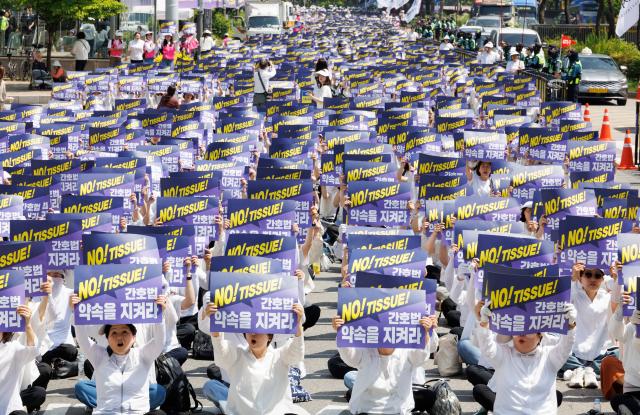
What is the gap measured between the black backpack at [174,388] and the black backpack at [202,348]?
1903 millimetres

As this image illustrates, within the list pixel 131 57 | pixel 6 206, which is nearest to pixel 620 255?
pixel 6 206

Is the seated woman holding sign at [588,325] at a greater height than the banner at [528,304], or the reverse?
the banner at [528,304]

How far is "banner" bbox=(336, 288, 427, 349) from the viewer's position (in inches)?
440

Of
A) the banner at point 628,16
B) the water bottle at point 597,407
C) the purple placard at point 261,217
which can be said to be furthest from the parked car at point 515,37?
the water bottle at point 597,407

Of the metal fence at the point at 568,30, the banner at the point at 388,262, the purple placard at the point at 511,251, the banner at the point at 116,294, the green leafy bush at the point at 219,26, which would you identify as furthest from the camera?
the green leafy bush at the point at 219,26

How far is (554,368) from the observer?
11.4m

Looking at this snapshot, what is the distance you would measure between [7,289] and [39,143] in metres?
11.2

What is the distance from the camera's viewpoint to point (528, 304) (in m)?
11.2

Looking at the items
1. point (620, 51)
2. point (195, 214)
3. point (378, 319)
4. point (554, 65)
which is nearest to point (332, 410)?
point (378, 319)

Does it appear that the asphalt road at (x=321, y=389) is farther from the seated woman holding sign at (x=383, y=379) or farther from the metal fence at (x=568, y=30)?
the metal fence at (x=568, y=30)

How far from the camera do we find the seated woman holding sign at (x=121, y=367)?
1148cm

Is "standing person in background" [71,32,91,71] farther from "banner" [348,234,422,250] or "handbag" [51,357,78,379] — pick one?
"banner" [348,234,422,250]

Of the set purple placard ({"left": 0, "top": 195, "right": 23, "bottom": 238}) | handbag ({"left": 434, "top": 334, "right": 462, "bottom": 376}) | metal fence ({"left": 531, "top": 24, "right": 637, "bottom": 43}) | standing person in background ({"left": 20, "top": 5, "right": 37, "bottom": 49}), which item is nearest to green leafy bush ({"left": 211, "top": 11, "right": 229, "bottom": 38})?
metal fence ({"left": 531, "top": 24, "right": 637, "bottom": 43})

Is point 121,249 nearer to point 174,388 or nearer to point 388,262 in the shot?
point 174,388
